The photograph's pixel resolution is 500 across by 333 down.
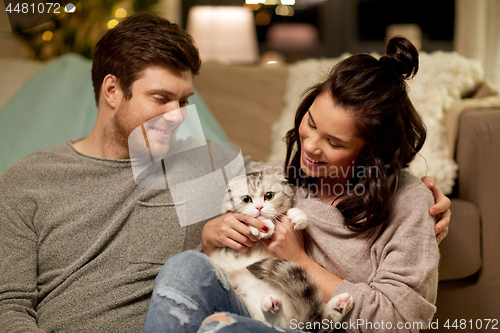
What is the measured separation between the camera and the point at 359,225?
85cm

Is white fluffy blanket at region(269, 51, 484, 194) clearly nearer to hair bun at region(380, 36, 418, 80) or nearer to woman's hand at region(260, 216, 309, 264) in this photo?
hair bun at region(380, 36, 418, 80)

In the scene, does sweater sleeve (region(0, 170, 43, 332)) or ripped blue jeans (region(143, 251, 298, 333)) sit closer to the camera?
ripped blue jeans (region(143, 251, 298, 333))

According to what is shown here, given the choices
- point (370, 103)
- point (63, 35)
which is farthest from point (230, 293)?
point (63, 35)

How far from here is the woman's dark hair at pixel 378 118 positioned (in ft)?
2.66

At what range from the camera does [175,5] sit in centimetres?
258

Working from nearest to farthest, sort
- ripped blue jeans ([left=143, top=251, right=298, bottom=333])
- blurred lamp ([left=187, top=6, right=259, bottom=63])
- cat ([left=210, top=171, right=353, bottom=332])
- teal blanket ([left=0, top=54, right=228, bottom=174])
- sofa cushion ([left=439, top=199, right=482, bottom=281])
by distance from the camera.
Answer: ripped blue jeans ([left=143, top=251, right=298, bottom=333])
cat ([left=210, top=171, right=353, bottom=332])
sofa cushion ([left=439, top=199, right=482, bottom=281])
teal blanket ([left=0, top=54, right=228, bottom=174])
blurred lamp ([left=187, top=6, right=259, bottom=63])

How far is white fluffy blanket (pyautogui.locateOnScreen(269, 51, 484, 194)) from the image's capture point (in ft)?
4.21

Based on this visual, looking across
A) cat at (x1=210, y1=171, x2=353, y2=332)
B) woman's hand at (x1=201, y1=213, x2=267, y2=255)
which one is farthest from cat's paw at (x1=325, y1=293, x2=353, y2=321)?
woman's hand at (x1=201, y1=213, x2=267, y2=255)

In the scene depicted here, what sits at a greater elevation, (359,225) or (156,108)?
(156,108)

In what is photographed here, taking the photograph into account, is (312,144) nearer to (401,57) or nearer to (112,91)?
(401,57)

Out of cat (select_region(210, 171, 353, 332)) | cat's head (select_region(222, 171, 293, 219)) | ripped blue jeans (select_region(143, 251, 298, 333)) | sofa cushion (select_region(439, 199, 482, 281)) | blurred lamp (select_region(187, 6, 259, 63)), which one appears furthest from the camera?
blurred lamp (select_region(187, 6, 259, 63))

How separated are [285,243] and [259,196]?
0.13m

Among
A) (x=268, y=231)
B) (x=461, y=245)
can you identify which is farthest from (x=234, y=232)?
(x=461, y=245)

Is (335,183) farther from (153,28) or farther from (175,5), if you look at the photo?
(175,5)
